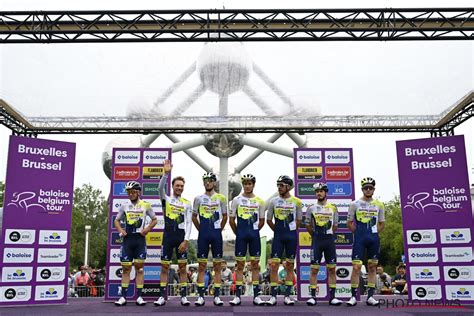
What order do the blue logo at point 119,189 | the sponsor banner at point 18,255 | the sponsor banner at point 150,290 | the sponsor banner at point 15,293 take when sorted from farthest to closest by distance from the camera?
the blue logo at point 119,189 < the sponsor banner at point 150,290 < the sponsor banner at point 18,255 < the sponsor banner at point 15,293

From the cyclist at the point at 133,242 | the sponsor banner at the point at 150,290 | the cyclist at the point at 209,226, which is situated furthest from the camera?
the sponsor banner at the point at 150,290

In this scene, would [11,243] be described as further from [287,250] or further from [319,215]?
[319,215]

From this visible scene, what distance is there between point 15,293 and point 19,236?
1.08 m

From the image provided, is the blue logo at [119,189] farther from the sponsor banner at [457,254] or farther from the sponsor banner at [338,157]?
the sponsor banner at [457,254]

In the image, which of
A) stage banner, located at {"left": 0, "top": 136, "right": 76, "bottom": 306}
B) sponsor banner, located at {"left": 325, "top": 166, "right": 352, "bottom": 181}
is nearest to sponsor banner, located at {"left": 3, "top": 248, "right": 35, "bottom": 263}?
stage banner, located at {"left": 0, "top": 136, "right": 76, "bottom": 306}

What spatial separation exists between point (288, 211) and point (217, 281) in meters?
1.83

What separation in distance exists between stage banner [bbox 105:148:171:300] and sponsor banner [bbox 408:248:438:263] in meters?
5.08

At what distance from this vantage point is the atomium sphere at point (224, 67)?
42406mm

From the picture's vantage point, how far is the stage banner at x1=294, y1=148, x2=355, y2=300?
10.3 meters

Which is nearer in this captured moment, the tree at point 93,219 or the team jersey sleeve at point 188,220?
the team jersey sleeve at point 188,220

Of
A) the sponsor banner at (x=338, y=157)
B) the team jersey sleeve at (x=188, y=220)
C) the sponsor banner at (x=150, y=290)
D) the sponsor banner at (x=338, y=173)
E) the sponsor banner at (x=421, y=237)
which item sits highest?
the sponsor banner at (x=338, y=157)

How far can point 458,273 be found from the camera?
9383 mm

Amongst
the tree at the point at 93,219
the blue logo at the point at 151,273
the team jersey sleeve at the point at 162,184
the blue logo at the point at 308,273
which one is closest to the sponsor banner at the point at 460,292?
the blue logo at the point at 308,273

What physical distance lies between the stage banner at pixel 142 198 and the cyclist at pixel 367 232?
3992 mm
